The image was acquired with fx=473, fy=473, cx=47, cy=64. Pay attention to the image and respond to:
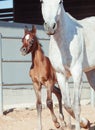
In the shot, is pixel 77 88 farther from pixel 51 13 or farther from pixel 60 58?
pixel 51 13

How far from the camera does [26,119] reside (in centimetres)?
771

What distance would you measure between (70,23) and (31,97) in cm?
441

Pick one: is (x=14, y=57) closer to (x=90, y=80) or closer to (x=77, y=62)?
(x=90, y=80)

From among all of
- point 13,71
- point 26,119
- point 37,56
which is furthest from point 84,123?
point 13,71

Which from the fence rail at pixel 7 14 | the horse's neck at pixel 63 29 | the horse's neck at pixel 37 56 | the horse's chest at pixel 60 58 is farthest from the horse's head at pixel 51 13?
the fence rail at pixel 7 14

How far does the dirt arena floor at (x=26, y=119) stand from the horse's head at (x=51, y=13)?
7.43 ft

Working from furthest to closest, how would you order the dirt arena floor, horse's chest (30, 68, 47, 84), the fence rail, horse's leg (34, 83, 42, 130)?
1. the fence rail
2. the dirt arena floor
3. horse's chest (30, 68, 47, 84)
4. horse's leg (34, 83, 42, 130)

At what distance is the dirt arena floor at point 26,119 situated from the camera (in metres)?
6.77

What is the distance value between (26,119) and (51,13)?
3.64 metres

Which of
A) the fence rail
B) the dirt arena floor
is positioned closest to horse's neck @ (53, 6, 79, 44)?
the dirt arena floor

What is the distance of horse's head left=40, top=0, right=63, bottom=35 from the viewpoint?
14.0 feet

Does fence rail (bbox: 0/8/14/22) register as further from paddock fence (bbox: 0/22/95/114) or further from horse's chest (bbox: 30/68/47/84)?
horse's chest (bbox: 30/68/47/84)

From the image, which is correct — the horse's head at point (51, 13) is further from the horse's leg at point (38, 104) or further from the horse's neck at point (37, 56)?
the horse's neck at point (37, 56)

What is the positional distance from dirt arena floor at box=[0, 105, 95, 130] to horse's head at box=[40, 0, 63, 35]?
2.26m
